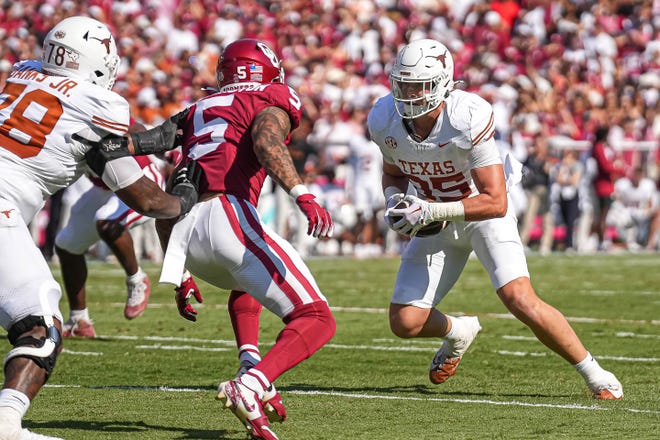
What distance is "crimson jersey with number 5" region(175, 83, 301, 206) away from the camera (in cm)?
509

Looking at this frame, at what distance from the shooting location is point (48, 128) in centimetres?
459

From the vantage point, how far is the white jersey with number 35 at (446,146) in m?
5.49

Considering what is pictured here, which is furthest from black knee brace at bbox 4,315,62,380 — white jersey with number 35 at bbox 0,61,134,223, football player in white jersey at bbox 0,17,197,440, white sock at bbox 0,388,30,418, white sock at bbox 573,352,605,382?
white sock at bbox 573,352,605,382

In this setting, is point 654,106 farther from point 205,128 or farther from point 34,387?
Answer: point 34,387

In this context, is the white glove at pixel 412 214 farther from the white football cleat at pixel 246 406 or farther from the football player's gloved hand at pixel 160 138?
the white football cleat at pixel 246 406

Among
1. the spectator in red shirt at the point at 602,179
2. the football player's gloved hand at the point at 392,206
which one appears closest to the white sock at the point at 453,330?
the football player's gloved hand at the point at 392,206

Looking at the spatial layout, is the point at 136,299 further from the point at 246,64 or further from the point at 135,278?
the point at 246,64

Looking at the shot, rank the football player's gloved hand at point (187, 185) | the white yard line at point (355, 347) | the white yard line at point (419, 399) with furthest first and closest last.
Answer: the white yard line at point (355, 347), the white yard line at point (419, 399), the football player's gloved hand at point (187, 185)

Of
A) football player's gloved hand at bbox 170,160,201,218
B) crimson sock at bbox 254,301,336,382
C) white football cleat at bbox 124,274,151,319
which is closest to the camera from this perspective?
crimson sock at bbox 254,301,336,382

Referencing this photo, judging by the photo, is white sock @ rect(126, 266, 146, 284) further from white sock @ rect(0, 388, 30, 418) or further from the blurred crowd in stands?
the blurred crowd in stands

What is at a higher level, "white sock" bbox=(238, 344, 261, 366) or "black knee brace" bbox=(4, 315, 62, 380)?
"black knee brace" bbox=(4, 315, 62, 380)

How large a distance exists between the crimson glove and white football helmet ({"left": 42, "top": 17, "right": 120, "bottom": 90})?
932mm

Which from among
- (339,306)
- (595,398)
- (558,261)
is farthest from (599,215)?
(595,398)

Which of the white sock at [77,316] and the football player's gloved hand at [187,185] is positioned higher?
the football player's gloved hand at [187,185]
